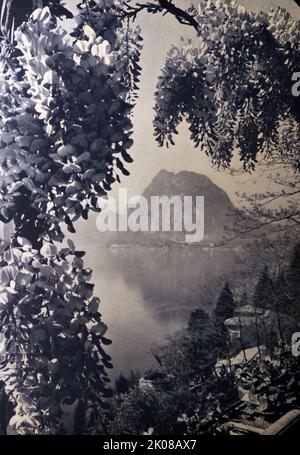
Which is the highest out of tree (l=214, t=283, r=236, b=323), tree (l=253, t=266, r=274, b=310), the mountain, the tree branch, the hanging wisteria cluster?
the tree branch

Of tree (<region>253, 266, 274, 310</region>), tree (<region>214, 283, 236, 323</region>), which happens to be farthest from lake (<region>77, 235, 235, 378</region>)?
tree (<region>253, 266, 274, 310</region>)

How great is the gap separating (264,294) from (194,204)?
49 centimetres

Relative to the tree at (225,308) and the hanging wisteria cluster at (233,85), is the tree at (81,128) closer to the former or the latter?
the hanging wisteria cluster at (233,85)

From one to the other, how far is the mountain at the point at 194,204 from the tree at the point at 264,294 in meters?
0.26

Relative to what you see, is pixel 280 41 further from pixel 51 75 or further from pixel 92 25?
pixel 51 75

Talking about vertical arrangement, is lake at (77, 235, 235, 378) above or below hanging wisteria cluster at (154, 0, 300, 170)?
below

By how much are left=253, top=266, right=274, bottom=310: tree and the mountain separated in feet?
0.86

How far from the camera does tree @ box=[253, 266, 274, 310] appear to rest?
2.01m

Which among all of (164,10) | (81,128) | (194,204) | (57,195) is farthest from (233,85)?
(57,195)

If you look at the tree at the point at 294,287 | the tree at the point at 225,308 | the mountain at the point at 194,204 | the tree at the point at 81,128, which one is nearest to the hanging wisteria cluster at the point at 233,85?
the tree at the point at 81,128

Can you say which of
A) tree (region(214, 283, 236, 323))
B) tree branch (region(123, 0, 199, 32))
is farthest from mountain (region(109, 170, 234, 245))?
tree branch (region(123, 0, 199, 32))

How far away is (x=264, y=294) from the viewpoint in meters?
2.02

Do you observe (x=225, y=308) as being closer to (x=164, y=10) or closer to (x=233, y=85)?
(x=233, y=85)

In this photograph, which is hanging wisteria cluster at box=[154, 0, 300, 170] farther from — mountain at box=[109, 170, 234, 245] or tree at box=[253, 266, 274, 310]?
tree at box=[253, 266, 274, 310]
